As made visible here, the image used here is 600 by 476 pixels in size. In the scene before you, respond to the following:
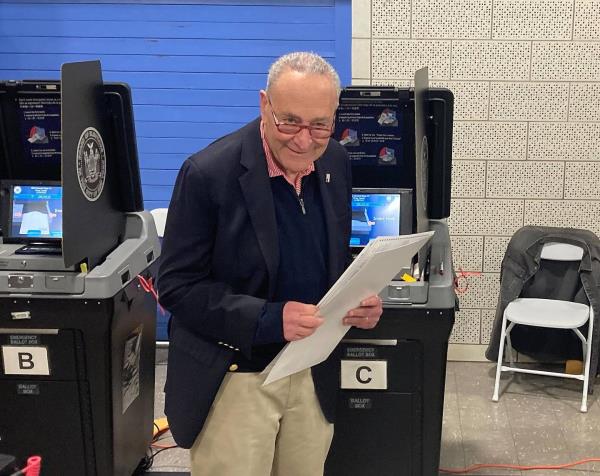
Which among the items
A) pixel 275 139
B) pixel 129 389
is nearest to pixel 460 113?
pixel 129 389

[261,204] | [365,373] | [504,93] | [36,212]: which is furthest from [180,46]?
[261,204]

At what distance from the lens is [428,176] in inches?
101

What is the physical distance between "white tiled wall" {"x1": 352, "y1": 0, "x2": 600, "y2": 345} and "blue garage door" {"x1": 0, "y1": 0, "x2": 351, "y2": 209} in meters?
0.29

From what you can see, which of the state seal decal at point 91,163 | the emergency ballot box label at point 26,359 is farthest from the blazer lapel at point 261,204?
the emergency ballot box label at point 26,359

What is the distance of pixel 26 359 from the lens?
2.43 meters

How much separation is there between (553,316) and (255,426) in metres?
2.27

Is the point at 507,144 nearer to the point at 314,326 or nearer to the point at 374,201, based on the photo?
the point at 374,201

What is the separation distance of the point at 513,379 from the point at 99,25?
2.91m

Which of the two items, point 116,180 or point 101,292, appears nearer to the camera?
point 101,292

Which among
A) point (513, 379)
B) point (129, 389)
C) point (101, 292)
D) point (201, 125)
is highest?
point (201, 125)

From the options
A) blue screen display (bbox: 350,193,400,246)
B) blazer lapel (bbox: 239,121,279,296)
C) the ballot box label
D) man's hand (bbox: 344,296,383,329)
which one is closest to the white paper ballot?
man's hand (bbox: 344,296,383,329)

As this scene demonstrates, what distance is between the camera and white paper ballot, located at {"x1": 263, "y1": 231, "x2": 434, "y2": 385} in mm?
1536

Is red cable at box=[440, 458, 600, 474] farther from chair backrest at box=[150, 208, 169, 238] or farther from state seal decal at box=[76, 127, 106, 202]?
chair backrest at box=[150, 208, 169, 238]

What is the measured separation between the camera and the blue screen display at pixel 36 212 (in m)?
Result: 2.58
